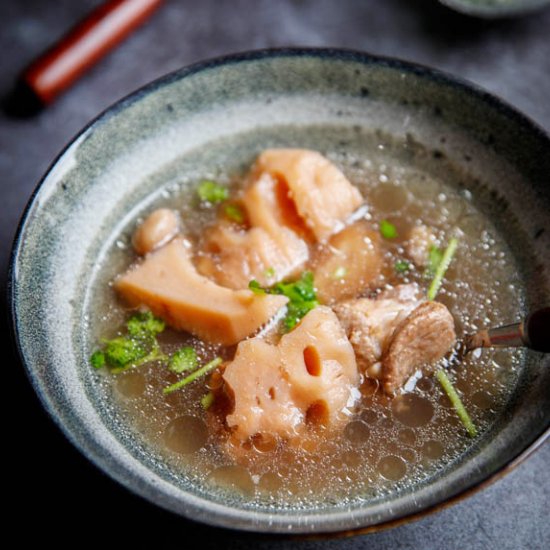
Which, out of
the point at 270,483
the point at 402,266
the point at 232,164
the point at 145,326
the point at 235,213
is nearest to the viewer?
the point at 270,483

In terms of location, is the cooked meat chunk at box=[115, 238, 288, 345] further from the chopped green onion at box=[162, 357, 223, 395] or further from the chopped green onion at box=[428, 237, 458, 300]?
the chopped green onion at box=[428, 237, 458, 300]

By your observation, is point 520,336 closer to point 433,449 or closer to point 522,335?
point 522,335

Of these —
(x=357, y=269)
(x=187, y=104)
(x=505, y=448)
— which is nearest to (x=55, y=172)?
(x=187, y=104)

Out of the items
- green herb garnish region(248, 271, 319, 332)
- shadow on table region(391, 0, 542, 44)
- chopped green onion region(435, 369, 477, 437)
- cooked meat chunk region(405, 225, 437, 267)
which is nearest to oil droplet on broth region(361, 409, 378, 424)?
chopped green onion region(435, 369, 477, 437)

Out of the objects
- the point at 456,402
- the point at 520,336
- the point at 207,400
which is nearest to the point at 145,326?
the point at 207,400

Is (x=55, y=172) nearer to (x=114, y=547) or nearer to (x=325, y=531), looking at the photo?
(x=114, y=547)

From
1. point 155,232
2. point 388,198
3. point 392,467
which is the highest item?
point 155,232

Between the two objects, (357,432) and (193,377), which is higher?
(193,377)

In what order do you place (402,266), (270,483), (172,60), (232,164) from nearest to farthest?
(270,483) → (402,266) → (232,164) → (172,60)

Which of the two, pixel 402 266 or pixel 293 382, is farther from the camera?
pixel 402 266
